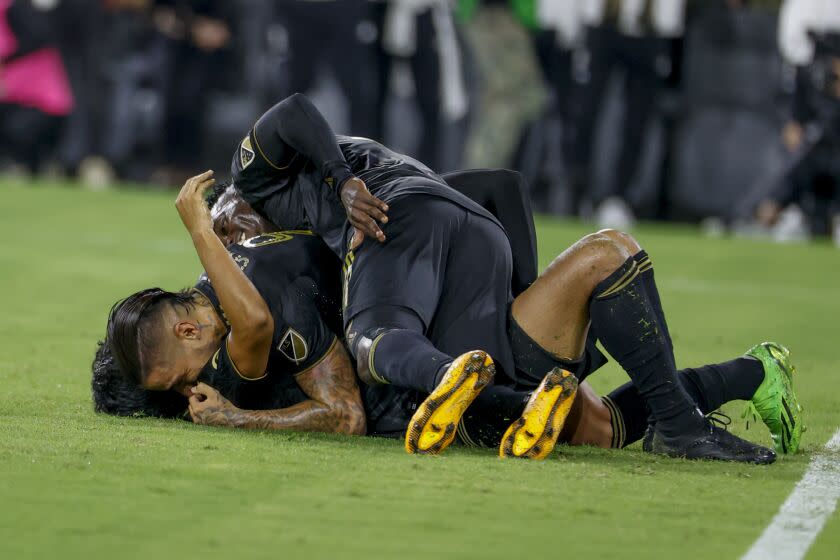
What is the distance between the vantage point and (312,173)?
5.00m

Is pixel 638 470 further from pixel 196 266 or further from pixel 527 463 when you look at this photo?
pixel 196 266

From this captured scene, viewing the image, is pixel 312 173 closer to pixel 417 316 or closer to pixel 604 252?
pixel 417 316

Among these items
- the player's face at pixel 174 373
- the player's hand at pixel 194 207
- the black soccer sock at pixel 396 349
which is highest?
the player's hand at pixel 194 207

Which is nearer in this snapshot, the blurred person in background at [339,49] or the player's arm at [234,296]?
the player's arm at [234,296]

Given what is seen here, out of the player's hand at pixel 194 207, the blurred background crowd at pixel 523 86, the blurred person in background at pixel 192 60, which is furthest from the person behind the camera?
the blurred person in background at pixel 192 60

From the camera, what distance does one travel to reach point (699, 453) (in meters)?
4.26

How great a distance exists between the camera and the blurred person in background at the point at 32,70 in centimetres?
1501

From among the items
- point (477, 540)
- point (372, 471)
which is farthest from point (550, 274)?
point (477, 540)

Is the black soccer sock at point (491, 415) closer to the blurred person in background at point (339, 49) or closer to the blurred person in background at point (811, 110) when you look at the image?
the blurred person in background at point (811, 110)

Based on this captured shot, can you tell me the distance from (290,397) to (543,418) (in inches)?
41.2

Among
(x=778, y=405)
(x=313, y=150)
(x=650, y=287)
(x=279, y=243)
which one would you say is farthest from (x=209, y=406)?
(x=778, y=405)

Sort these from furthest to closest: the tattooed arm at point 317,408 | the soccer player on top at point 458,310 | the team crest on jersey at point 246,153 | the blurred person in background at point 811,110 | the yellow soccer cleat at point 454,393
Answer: the blurred person in background at point 811,110
the team crest on jersey at point 246,153
the tattooed arm at point 317,408
the soccer player on top at point 458,310
the yellow soccer cleat at point 454,393

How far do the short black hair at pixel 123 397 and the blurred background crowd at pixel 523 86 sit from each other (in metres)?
9.25

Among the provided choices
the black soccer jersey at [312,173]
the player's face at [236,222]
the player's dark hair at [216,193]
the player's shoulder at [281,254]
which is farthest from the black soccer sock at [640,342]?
the player's dark hair at [216,193]
